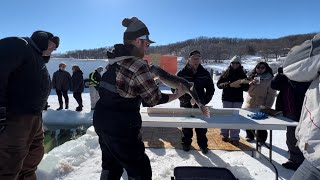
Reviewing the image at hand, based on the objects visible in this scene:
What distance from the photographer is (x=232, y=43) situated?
406 ft

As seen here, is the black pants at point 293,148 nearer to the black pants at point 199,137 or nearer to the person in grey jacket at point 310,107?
the black pants at point 199,137

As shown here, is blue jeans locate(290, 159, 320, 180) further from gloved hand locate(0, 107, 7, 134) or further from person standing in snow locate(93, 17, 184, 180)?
gloved hand locate(0, 107, 7, 134)

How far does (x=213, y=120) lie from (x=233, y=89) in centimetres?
165

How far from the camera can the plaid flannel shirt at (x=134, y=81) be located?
2.39 meters

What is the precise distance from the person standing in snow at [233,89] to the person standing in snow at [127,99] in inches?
134

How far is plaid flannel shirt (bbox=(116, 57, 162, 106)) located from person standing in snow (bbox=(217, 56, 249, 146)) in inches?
138

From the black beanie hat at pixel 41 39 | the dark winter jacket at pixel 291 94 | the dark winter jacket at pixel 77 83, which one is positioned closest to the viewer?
the black beanie hat at pixel 41 39

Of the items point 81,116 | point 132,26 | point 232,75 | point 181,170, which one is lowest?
point 81,116

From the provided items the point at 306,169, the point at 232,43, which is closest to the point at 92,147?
the point at 306,169

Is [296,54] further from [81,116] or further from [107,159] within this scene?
[81,116]

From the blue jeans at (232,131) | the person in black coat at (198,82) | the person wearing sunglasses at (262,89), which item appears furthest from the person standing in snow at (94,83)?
the person wearing sunglasses at (262,89)

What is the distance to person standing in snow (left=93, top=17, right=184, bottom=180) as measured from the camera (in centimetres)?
240

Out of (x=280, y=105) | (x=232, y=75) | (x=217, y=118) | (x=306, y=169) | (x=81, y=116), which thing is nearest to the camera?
(x=306, y=169)

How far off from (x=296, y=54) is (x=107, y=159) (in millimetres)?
1766
